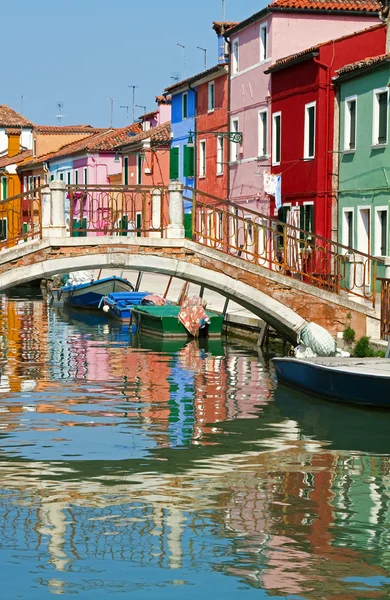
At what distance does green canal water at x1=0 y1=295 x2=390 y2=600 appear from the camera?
933 centimetres

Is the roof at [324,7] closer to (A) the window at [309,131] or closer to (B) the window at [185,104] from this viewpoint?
(A) the window at [309,131]

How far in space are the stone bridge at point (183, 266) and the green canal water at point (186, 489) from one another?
1.42 metres

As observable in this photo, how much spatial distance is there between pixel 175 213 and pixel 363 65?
705cm

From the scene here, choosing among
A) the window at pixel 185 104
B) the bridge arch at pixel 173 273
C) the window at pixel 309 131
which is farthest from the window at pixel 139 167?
the bridge arch at pixel 173 273

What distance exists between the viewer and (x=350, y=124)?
27.2 meters

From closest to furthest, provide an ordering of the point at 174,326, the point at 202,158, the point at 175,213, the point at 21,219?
1. the point at 175,213
2. the point at 21,219
3. the point at 174,326
4. the point at 202,158

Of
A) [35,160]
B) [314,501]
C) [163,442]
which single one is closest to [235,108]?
[163,442]

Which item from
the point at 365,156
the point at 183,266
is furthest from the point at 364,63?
the point at 183,266

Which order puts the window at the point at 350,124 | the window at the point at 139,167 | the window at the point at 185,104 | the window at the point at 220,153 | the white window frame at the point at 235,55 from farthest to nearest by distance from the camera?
the window at the point at 139,167
the window at the point at 185,104
the window at the point at 220,153
the white window frame at the point at 235,55
the window at the point at 350,124

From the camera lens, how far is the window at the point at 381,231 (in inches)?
993

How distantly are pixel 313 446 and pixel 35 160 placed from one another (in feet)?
179

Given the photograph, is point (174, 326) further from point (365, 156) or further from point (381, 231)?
point (365, 156)

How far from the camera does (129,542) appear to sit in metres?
10.2

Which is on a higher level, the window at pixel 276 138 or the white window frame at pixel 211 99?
the white window frame at pixel 211 99
